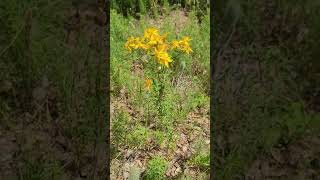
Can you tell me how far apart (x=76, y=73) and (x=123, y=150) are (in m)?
0.51

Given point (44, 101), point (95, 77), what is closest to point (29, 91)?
point (44, 101)

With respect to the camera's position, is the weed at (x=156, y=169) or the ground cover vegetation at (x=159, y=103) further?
the ground cover vegetation at (x=159, y=103)

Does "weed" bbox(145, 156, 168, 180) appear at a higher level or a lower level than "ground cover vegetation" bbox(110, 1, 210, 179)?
lower

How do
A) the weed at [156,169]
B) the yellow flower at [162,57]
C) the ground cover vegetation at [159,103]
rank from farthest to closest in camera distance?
1. the yellow flower at [162,57]
2. the ground cover vegetation at [159,103]
3. the weed at [156,169]

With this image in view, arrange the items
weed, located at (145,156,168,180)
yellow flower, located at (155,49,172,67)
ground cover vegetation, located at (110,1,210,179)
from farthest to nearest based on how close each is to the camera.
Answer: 1. yellow flower, located at (155,49,172,67)
2. ground cover vegetation, located at (110,1,210,179)
3. weed, located at (145,156,168,180)

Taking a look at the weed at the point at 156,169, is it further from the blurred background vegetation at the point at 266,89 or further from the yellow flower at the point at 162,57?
the yellow flower at the point at 162,57

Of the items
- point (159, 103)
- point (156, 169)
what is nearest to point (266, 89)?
point (159, 103)

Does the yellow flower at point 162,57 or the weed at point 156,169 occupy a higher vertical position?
the yellow flower at point 162,57

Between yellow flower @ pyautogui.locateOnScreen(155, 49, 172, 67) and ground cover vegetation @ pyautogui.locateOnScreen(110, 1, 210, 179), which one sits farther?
yellow flower @ pyautogui.locateOnScreen(155, 49, 172, 67)

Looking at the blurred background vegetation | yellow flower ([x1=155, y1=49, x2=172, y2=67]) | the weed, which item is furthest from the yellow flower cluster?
the weed

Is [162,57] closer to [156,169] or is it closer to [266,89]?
[266,89]

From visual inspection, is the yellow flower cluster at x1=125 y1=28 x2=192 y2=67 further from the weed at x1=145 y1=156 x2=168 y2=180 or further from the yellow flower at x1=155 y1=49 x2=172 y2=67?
the weed at x1=145 y1=156 x2=168 y2=180

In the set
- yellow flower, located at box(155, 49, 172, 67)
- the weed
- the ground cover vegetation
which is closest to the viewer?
the weed

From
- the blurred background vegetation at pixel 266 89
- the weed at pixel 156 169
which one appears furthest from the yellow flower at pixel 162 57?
the weed at pixel 156 169
